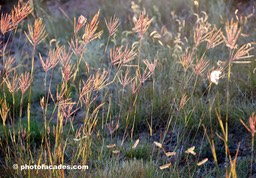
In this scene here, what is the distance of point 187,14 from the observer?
23.7 ft

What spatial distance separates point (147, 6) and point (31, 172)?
192 inches

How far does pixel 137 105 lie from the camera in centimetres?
470

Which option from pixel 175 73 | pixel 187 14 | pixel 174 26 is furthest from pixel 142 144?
pixel 187 14

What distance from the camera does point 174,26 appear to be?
6.71m

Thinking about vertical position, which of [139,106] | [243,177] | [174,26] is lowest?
[243,177]

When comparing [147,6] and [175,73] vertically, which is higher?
[147,6]

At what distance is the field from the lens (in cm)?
295

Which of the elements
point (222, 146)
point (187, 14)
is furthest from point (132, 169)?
point (187, 14)

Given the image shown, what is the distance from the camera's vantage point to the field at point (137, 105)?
116 inches

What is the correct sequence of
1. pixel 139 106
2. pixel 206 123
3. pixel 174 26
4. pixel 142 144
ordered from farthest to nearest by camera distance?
pixel 174 26
pixel 139 106
pixel 206 123
pixel 142 144

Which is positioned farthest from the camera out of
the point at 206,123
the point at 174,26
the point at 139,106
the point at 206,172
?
the point at 174,26

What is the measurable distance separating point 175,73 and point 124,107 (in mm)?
610

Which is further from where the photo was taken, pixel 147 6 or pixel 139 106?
pixel 147 6

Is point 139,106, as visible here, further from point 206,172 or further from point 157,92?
point 206,172
